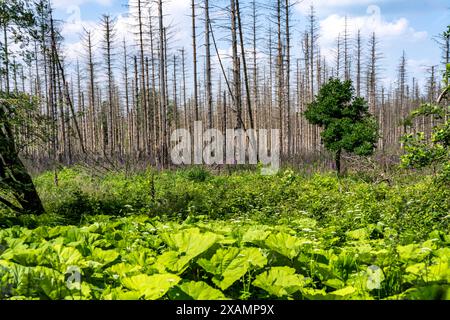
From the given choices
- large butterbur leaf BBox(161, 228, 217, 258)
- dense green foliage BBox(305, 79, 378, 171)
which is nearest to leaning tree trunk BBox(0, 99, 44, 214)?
large butterbur leaf BBox(161, 228, 217, 258)

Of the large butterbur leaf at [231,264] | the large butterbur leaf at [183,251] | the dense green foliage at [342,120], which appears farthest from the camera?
the dense green foliage at [342,120]

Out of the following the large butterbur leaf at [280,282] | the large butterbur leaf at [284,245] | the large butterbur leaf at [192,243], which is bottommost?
the large butterbur leaf at [280,282]

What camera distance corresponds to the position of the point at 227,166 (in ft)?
62.2

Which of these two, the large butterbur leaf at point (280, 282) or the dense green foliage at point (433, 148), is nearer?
the large butterbur leaf at point (280, 282)

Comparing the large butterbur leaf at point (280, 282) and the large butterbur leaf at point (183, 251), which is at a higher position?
the large butterbur leaf at point (183, 251)

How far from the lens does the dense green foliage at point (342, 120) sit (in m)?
16.4

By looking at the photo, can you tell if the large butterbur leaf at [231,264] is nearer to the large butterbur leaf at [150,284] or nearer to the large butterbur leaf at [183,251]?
the large butterbur leaf at [183,251]

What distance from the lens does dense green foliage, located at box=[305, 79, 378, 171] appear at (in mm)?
16359

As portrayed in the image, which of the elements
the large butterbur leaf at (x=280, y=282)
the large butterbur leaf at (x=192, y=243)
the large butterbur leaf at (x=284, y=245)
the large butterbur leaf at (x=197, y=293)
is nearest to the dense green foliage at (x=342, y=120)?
the large butterbur leaf at (x=284, y=245)

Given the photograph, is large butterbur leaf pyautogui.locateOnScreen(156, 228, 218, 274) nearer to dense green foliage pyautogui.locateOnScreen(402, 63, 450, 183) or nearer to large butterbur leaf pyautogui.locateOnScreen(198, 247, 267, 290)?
large butterbur leaf pyautogui.locateOnScreen(198, 247, 267, 290)
